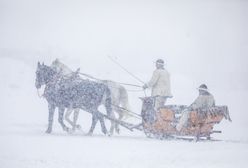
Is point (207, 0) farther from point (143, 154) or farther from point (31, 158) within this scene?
point (31, 158)

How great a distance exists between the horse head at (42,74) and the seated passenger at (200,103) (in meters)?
1.30

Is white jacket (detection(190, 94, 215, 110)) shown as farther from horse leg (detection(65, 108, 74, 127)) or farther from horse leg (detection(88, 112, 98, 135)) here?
horse leg (detection(65, 108, 74, 127))

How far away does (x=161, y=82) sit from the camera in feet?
15.7

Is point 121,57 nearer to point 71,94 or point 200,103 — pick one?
point 71,94

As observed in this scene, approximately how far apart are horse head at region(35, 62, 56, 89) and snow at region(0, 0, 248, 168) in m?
0.05

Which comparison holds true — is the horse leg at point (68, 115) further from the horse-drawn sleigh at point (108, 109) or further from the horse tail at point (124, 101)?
the horse tail at point (124, 101)

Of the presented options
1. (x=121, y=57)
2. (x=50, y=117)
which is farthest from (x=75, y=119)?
(x=121, y=57)

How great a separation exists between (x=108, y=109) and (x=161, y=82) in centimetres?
58

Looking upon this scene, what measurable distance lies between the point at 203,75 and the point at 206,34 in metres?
0.40

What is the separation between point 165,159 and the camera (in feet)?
14.7

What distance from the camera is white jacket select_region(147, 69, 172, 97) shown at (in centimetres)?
479

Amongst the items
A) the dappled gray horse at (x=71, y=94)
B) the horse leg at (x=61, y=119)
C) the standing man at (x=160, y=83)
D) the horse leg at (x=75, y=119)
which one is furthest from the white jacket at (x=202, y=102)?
the horse leg at (x=61, y=119)

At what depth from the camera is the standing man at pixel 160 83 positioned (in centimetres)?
479

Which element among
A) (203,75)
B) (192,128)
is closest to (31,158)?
(192,128)
